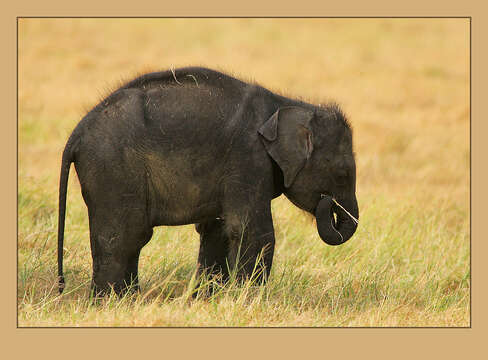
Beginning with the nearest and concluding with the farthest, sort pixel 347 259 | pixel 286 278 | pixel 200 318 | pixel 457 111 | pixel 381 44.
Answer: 1. pixel 200 318
2. pixel 286 278
3. pixel 347 259
4. pixel 457 111
5. pixel 381 44

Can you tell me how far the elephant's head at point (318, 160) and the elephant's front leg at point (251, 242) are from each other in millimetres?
350

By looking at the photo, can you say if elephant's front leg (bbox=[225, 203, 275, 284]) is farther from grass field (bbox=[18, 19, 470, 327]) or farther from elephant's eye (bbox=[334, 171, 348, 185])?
elephant's eye (bbox=[334, 171, 348, 185])

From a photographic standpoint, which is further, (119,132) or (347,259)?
(347,259)

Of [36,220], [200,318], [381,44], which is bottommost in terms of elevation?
[200,318]

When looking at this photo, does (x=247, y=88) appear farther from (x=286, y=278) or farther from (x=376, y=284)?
(x=376, y=284)

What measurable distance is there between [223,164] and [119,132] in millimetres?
786

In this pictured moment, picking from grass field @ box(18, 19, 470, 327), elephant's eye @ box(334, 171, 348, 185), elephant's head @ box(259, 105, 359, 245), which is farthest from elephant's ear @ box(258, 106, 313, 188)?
grass field @ box(18, 19, 470, 327)

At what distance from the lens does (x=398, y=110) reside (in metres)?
17.8

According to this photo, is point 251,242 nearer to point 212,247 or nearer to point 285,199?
point 212,247

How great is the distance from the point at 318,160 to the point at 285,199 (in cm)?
333

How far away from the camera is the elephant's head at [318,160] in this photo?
660 cm

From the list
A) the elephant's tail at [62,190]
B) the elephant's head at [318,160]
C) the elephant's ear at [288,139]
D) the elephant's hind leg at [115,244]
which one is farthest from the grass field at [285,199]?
the elephant's ear at [288,139]

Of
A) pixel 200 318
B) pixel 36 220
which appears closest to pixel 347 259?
pixel 200 318

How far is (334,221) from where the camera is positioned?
7.13 m
